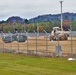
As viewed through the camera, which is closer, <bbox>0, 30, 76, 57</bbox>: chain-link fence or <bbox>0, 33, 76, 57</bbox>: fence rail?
<bbox>0, 30, 76, 57</bbox>: chain-link fence

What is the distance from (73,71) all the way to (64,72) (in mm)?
620

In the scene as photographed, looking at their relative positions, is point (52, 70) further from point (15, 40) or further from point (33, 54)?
point (15, 40)

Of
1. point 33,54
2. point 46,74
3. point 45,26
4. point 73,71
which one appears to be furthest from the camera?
Answer: point 45,26

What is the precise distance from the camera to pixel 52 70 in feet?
62.2

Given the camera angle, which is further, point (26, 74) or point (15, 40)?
point (15, 40)

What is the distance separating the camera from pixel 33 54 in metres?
30.6

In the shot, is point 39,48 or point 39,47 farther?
point 39,47

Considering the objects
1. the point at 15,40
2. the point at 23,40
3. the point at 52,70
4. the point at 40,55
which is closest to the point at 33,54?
the point at 40,55

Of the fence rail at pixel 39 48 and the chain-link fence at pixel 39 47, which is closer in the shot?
the chain-link fence at pixel 39 47

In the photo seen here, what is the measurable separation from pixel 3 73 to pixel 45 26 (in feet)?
484

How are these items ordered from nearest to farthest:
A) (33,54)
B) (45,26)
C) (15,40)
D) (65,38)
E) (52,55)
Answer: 1. (52,55)
2. (33,54)
3. (15,40)
4. (65,38)
5. (45,26)

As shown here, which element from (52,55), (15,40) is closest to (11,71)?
(52,55)

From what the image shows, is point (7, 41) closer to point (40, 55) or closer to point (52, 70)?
point (40, 55)

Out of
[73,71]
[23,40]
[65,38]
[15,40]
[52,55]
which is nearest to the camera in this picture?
[73,71]
